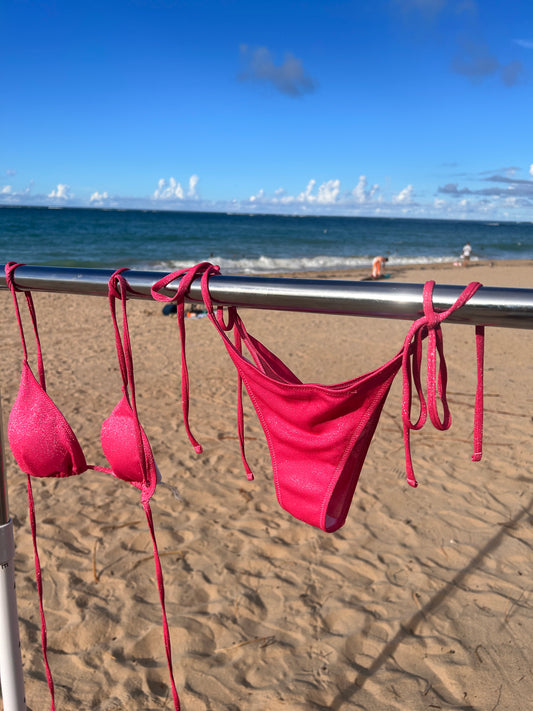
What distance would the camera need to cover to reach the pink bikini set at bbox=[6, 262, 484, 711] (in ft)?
3.11

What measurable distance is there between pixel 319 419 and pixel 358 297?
34 cm

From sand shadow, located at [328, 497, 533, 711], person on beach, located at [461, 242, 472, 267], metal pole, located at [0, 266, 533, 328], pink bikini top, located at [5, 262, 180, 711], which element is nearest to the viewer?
metal pole, located at [0, 266, 533, 328]

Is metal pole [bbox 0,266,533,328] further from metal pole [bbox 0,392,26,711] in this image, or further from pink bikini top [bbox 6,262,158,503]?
metal pole [bbox 0,392,26,711]

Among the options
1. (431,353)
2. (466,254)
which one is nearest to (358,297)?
(431,353)

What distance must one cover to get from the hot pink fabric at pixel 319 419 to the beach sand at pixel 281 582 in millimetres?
461

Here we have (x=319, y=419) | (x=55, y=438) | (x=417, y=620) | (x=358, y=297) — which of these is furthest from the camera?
(x=417, y=620)

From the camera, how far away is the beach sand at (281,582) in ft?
7.50

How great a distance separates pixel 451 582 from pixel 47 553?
2355 millimetres

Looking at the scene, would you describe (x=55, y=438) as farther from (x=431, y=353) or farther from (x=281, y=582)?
(x=281, y=582)

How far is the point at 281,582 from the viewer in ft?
9.53

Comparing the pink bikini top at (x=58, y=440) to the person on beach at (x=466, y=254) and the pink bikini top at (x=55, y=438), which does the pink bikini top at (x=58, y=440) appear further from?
the person on beach at (x=466, y=254)

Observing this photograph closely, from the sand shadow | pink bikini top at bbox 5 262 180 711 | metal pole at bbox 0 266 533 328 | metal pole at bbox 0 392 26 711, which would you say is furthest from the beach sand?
metal pole at bbox 0 266 533 328

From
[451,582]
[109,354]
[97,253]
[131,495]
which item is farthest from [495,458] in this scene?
[97,253]

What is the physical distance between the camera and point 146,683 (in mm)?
2275
